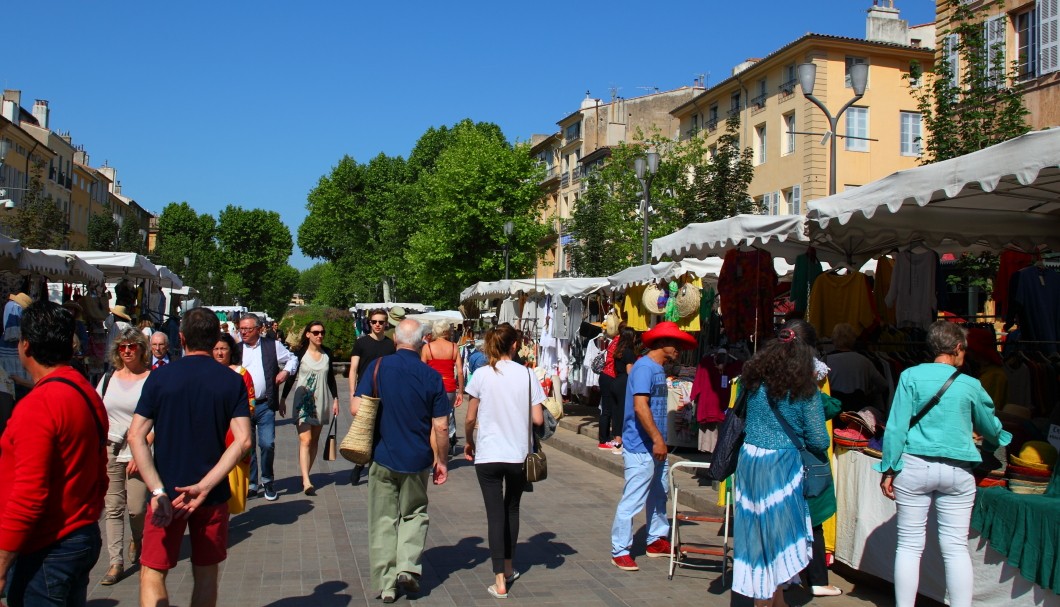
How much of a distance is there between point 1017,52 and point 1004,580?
18109mm

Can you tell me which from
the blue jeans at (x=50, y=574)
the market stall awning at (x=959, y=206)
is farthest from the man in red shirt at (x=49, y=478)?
the market stall awning at (x=959, y=206)

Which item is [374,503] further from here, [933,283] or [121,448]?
[933,283]

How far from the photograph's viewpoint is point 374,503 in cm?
600

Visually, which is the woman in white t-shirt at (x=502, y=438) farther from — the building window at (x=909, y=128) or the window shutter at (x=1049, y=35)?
the building window at (x=909, y=128)

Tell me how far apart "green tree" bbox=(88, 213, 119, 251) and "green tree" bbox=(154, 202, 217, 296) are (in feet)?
84.7

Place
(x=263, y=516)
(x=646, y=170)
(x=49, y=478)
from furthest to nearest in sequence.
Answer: (x=646, y=170)
(x=263, y=516)
(x=49, y=478)

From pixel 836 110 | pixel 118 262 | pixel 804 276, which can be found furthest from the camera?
pixel 836 110

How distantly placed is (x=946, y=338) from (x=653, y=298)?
858cm

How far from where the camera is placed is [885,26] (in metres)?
36.5

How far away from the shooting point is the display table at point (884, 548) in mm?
5219

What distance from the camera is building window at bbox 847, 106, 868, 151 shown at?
3478 centimetres

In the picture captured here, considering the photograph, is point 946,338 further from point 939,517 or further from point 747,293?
point 747,293

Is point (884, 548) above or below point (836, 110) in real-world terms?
below

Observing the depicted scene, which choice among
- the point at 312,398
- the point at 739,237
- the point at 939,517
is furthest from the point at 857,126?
the point at 939,517
